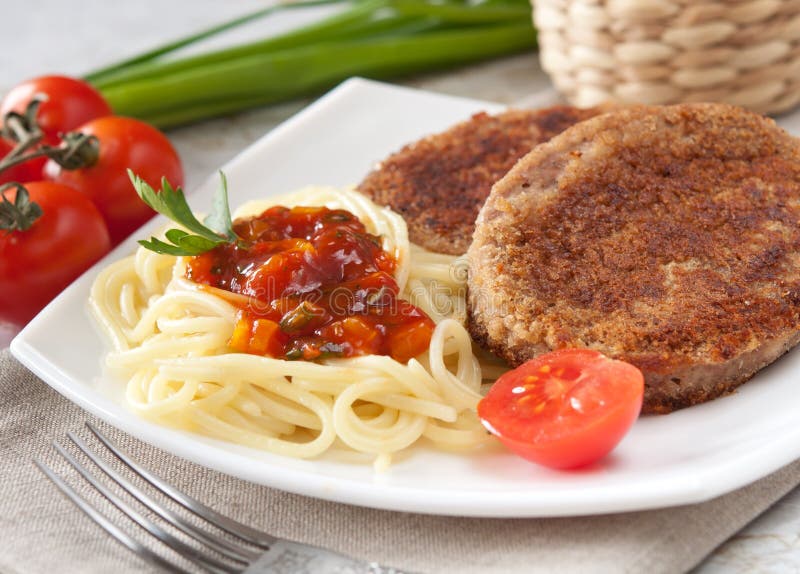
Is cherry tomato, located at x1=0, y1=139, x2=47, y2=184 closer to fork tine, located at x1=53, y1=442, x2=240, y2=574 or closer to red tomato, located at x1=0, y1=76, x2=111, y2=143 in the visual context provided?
red tomato, located at x1=0, y1=76, x2=111, y2=143

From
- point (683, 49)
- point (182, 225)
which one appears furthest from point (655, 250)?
point (683, 49)

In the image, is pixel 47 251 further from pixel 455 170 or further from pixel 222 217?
pixel 455 170

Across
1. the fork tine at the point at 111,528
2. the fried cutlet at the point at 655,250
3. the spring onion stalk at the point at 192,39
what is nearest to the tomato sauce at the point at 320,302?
the fried cutlet at the point at 655,250

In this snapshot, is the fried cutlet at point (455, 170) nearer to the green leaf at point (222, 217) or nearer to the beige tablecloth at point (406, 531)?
the green leaf at point (222, 217)

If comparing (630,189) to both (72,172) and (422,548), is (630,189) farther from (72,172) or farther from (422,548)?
(72,172)

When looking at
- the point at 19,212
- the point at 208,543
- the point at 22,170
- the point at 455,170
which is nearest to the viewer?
the point at 208,543
